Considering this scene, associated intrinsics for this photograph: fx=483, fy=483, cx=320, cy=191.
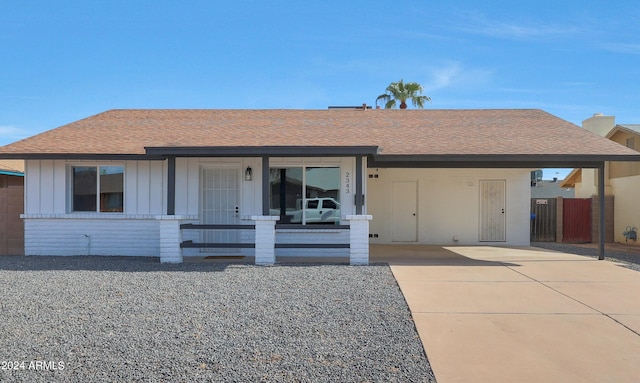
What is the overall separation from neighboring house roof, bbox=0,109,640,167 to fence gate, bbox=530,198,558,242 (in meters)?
4.06

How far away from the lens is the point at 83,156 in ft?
40.2

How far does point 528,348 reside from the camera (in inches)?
211

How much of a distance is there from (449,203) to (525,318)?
989 cm

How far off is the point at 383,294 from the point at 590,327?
297cm

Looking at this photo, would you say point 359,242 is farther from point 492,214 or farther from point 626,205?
point 626,205

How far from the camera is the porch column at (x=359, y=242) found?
36.5 ft

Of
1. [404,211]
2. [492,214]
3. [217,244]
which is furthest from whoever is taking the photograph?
[404,211]

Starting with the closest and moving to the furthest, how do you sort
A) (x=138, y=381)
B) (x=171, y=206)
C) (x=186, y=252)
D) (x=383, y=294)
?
(x=138, y=381), (x=383, y=294), (x=171, y=206), (x=186, y=252)

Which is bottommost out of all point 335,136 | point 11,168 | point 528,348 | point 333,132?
point 528,348

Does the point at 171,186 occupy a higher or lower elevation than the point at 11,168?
lower

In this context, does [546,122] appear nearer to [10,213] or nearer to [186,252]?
[186,252]

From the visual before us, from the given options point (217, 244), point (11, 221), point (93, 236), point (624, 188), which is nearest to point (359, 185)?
point (217, 244)

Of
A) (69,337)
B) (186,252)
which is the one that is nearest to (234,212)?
(186,252)

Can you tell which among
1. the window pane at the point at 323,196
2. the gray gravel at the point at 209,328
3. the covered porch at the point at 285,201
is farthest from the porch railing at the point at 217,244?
the window pane at the point at 323,196
